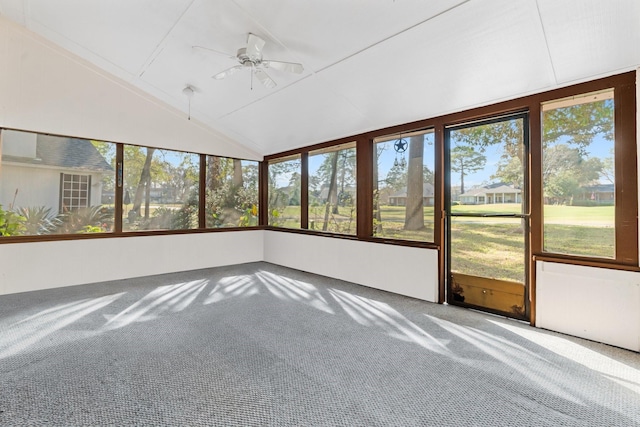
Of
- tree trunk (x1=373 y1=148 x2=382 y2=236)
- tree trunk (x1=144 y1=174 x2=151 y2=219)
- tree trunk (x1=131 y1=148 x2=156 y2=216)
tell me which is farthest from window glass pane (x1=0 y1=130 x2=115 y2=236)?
tree trunk (x1=373 y1=148 x2=382 y2=236)

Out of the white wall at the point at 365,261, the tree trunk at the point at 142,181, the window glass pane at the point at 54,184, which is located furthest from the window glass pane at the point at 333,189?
the window glass pane at the point at 54,184

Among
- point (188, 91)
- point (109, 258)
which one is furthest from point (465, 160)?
point (109, 258)

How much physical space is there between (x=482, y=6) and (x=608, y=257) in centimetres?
267

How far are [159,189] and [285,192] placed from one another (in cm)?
248

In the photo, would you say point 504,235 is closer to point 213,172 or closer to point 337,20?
point 337,20

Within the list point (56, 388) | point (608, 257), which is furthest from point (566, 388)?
point (56, 388)

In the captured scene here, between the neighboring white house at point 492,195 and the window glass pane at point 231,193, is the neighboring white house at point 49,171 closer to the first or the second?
the window glass pane at point 231,193

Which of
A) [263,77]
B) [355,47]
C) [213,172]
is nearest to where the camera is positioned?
[355,47]

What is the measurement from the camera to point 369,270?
5.01 meters

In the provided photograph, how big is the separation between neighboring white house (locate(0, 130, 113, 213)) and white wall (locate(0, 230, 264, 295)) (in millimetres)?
672

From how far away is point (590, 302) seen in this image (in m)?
3.02

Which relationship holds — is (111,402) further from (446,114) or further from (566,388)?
(446,114)

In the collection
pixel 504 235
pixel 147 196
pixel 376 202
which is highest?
pixel 147 196

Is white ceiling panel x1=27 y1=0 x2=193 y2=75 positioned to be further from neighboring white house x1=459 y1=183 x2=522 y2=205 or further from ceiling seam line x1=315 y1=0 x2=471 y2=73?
neighboring white house x1=459 y1=183 x2=522 y2=205
